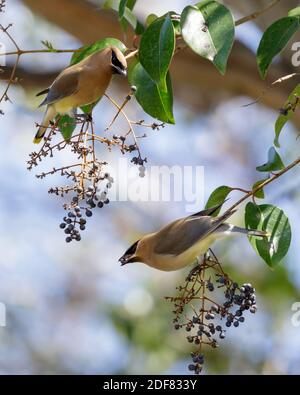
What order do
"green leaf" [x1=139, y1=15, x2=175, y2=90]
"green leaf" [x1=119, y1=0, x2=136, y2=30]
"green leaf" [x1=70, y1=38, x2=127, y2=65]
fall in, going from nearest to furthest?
"green leaf" [x1=139, y1=15, x2=175, y2=90] < "green leaf" [x1=119, y1=0, x2=136, y2=30] < "green leaf" [x1=70, y1=38, x2=127, y2=65]

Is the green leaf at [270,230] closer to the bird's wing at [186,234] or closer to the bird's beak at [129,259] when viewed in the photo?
the bird's wing at [186,234]

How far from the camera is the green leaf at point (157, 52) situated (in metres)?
1.50

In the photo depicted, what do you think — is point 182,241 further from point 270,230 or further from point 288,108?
point 288,108

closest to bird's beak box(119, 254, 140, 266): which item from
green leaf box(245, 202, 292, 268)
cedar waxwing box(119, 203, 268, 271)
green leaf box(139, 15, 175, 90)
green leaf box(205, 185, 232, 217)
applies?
cedar waxwing box(119, 203, 268, 271)

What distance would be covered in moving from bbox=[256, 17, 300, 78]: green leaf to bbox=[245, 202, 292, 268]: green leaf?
0.30m

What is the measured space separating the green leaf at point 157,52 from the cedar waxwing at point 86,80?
Answer: 0.89ft

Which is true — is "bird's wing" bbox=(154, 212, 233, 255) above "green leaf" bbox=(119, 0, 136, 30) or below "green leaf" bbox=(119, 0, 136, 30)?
below

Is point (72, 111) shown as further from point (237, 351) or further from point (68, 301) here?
point (68, 301)

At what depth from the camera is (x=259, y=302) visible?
4.53m

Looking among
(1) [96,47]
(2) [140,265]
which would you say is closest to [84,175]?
(1) [96,47]

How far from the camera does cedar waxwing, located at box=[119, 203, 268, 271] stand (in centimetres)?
179

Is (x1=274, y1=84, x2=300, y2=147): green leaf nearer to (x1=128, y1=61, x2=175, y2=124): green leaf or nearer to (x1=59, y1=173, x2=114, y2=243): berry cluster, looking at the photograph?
(x1=128, y1=61, x2=175, y2=124): green leaf

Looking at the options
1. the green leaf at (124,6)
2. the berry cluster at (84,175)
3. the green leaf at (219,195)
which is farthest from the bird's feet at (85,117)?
the green leaf at (219,195)
